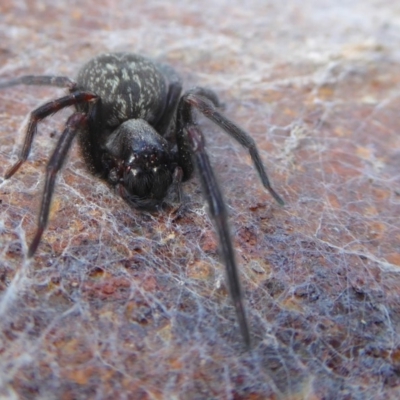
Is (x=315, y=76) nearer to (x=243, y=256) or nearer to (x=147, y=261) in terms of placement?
(x=243, y=256)

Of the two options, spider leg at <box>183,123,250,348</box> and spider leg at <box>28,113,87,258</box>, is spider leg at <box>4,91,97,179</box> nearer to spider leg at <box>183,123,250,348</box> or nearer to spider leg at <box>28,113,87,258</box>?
spider leg at <box>28,113,87,258</box>

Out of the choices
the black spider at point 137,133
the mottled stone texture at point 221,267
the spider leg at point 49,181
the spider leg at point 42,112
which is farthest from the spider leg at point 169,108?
the spider leg at point 49,181

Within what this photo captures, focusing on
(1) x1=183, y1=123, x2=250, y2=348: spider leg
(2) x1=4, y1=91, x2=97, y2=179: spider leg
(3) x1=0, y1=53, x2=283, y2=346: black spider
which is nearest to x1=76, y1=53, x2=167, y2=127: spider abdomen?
(3) x1=0, y1=53, x2=283, y2=346: black spider

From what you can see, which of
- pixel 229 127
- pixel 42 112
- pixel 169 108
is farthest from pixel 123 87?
pixel 229 127

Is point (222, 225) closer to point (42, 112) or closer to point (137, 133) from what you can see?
point (137, 133)

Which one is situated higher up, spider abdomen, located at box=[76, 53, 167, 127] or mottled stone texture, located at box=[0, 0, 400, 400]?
spider abdomen, located at box=[76, 53, 167, 127]

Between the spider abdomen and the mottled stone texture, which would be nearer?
the mottled stone texture

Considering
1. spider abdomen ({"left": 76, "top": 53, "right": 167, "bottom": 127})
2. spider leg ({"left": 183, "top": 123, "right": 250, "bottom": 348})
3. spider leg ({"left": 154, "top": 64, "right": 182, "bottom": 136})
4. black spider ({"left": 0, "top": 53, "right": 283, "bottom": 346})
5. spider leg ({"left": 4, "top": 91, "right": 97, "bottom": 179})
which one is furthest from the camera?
spider leg ({"left": 154, "top": 64, "right": 182, "bottom": 136})
